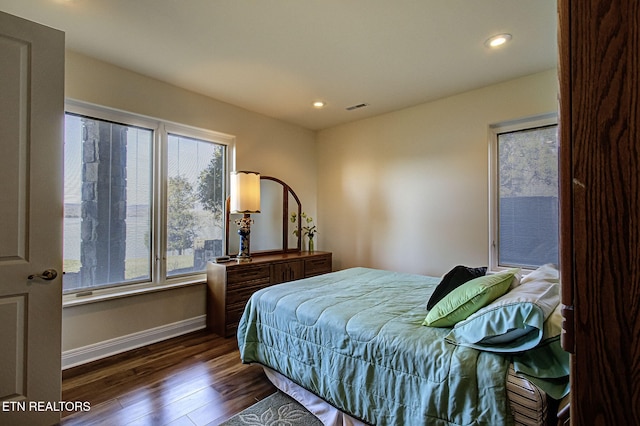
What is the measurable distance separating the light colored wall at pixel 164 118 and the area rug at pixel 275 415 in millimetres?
1645

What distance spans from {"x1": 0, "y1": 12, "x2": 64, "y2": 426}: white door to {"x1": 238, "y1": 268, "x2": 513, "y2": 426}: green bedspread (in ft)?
3.93

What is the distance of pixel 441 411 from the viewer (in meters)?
1.30

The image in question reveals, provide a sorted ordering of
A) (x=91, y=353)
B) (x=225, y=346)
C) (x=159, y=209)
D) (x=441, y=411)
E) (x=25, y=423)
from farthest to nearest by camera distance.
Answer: (x=159, y=209)
(x=225, y=346)
(x=91, y=353)
(x=25, y=423)
(x=441, y=411)

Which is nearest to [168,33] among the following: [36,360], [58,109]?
[58,109]

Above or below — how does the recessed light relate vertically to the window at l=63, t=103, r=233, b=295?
above

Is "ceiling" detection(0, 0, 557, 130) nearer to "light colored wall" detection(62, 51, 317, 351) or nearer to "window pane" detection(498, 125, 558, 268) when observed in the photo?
"light colored wall" detection(62, 51, 317, 351)

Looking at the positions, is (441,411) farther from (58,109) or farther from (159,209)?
(159,209)

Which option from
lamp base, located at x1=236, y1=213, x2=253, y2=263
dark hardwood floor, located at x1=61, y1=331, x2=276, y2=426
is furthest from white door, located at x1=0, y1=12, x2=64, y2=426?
lamp base, located at x1=236, y1=213, x2=253, y2=263

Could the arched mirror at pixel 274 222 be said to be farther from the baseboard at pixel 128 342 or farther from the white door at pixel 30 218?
the white door at pixel 30 218

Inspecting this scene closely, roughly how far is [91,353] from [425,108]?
13.9 feet

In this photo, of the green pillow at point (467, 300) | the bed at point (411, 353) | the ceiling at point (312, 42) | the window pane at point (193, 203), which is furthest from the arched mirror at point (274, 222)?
the green pillow at point (467, 300)

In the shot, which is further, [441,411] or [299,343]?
[299,343]

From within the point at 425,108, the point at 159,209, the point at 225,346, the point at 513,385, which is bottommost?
the point at 225,346

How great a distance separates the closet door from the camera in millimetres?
447
